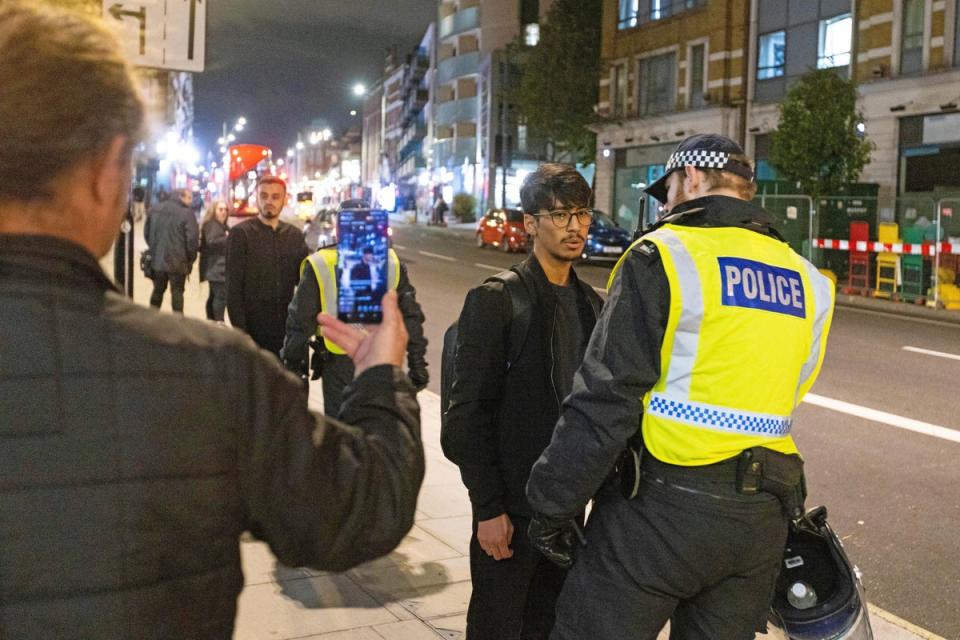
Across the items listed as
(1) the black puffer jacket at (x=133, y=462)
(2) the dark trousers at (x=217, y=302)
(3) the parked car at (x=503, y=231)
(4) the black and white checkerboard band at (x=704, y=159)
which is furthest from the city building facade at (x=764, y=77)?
(1) the black puffer jacket at (x=133, y=462)

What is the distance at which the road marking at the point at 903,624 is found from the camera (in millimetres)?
4695

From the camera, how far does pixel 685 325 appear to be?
2.66 metres

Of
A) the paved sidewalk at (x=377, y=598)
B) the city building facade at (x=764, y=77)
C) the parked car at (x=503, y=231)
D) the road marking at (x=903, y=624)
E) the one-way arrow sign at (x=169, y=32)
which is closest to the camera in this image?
the paved sidewalk at (x=377, y=598)

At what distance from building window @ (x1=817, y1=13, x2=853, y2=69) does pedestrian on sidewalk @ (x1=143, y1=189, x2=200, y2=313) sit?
22.9m

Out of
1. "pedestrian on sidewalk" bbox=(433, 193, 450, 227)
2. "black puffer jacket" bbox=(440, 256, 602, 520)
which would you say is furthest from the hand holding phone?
"pedestrian on sidewalk" bbox=(433, 193, 450, 227)

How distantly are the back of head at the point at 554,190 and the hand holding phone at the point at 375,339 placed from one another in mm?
2052

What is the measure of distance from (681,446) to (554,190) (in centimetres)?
144

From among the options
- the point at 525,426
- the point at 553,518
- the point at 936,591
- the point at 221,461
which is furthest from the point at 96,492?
the point at 936,591

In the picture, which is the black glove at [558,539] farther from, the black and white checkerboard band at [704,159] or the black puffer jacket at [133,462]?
the black puffer jacket at [133,462]

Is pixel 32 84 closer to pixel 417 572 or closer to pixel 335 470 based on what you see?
pixel 335 470

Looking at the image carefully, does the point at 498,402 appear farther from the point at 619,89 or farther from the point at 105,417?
the point at 619,89

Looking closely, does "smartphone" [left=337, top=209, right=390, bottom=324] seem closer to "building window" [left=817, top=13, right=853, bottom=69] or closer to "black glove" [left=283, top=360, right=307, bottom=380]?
"black glove" [left=283, top=360, right=307, bottom=380]

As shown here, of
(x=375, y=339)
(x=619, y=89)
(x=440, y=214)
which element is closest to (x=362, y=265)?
(x=375, y=339)

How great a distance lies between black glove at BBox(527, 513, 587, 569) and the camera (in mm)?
2805
